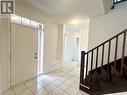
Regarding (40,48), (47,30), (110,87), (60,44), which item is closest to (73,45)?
(60,44)

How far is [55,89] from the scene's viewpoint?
3.19 m

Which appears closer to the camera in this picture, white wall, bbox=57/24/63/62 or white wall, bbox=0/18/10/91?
white wall, bbox=0/18/10/91

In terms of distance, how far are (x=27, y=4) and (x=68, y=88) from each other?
2.88 m

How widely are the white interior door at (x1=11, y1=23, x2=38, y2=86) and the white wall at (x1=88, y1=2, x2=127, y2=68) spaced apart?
85.8 inches

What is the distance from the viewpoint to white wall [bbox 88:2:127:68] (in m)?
3.47

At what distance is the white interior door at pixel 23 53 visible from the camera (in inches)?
128

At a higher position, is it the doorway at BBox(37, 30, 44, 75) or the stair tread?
the doorway at BBox(37, 30, 44, 75)

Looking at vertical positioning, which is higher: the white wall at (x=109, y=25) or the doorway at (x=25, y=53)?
the white wall at (x=109, y=25)

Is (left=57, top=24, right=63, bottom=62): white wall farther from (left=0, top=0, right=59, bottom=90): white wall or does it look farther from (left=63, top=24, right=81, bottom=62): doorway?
(left=63, top=24, right=81, bottom=62): doorway

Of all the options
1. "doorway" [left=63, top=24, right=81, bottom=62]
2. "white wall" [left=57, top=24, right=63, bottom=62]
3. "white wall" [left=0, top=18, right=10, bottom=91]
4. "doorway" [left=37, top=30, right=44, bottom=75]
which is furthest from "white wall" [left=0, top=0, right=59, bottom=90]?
"doorway" [left=63, top=24, right=81, bottom=62]

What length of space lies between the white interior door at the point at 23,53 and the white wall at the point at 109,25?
218 centimetres

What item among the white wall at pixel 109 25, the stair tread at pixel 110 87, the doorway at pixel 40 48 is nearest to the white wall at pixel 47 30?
the doorway at pixel 40 48

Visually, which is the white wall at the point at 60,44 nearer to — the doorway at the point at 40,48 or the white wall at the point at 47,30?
the white wall at the point at 47,30

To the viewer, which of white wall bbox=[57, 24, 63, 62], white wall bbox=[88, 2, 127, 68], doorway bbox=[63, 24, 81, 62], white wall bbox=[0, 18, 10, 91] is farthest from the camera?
doorway bbox=[63, 24, 81, 62]
